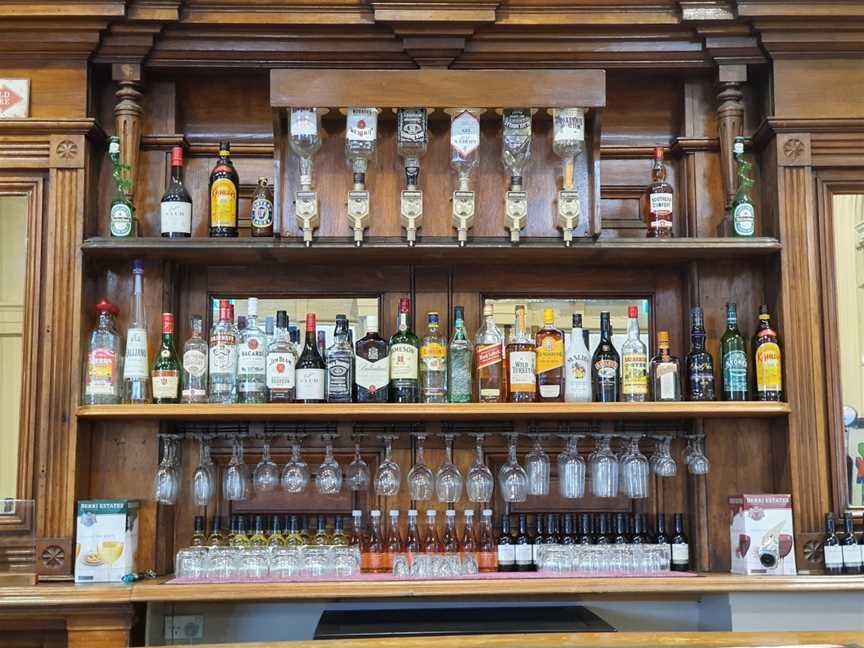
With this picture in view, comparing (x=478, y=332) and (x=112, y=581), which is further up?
(x=478, y=332)

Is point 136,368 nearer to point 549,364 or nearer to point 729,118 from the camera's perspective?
point 549,364

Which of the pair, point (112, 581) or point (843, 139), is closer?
point (112, 581)

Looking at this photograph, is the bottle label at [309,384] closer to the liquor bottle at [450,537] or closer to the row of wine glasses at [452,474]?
the row of wine glasses at [452,474]

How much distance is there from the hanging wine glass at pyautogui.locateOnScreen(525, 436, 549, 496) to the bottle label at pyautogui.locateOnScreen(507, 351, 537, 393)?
0.58 ft

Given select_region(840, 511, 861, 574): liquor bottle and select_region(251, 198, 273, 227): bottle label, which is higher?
select_region(251, 198, 273, 227): bottle label

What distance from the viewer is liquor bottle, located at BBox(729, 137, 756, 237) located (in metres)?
2.78

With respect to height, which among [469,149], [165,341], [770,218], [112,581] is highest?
[469,149]

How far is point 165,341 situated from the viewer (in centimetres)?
281

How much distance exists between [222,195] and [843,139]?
1.85m

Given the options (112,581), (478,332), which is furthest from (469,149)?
(112,581)

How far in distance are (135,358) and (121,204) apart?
45cm

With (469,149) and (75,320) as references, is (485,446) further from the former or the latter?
(75,320)

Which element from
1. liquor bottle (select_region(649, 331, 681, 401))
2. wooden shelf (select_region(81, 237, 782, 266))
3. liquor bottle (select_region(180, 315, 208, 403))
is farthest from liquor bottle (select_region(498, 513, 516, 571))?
liquor bottle (select_region(180, 315, 208, 403))

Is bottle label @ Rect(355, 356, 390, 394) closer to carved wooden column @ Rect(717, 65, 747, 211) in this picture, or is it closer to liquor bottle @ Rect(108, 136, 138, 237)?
liquor bottle @ Rect(108, 136, 138, 237)
